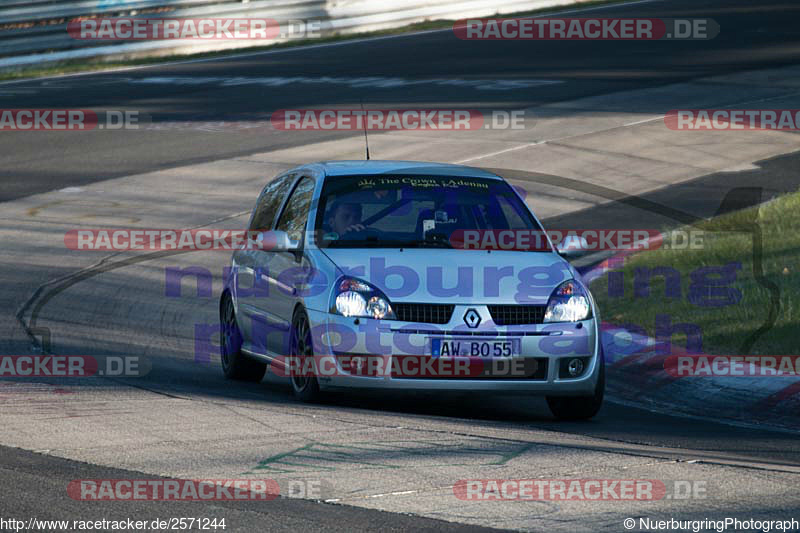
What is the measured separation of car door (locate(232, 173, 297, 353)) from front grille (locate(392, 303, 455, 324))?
1665 millimetres

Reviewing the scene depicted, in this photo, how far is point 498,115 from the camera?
2408 cm

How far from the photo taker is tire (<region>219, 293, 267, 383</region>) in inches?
406

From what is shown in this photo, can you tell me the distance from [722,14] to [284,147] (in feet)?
71.1

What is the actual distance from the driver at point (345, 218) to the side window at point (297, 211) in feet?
0.72

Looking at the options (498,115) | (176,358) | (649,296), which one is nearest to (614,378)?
(649,296)

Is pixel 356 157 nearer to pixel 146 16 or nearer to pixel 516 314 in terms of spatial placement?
pixel 516 314

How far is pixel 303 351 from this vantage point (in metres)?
8.76

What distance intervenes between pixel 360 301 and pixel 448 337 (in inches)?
23.3

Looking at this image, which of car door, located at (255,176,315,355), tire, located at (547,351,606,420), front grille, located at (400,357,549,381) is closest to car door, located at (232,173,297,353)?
car door, located at (255,176,315,355)

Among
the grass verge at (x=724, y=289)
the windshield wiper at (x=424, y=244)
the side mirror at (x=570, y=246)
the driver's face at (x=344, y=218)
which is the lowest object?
the grass verge at (x=724, y=289)

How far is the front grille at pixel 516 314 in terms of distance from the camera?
8.29m

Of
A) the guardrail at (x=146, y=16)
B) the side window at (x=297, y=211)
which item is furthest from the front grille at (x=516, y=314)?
the guardrail at (x=146, y=16)

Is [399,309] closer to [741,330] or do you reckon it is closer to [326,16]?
[741,330]

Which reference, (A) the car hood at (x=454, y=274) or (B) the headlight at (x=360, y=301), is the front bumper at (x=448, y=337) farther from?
(A) the car hood at (x=454, y=274)
